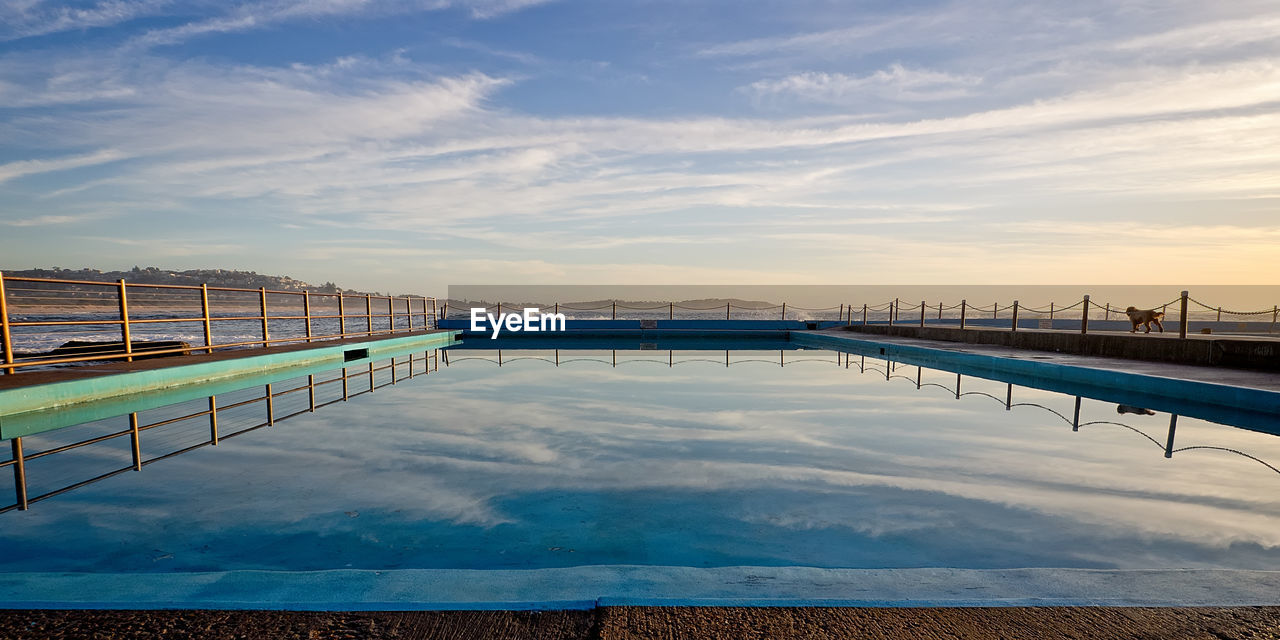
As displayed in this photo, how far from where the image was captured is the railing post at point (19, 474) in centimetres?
302

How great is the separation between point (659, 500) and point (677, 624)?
1.42 m

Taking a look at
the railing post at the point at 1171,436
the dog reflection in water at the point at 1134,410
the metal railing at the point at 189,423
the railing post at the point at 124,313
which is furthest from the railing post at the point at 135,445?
the dog reflection in water at the point at 1134,410

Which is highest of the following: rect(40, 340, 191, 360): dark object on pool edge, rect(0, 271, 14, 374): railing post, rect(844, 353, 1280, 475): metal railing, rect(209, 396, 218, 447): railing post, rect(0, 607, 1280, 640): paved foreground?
rect(0, 271, 14, 374): railing post

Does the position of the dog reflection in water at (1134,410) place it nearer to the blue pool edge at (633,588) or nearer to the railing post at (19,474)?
the blue pool edge at (633,588)

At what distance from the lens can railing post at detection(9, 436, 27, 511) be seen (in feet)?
9.92

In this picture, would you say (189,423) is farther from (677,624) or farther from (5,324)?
(677,624)

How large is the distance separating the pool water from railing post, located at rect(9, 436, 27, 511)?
0.21 ft

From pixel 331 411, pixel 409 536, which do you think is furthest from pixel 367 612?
pixel 331 411

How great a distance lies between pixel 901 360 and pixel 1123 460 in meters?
7.26

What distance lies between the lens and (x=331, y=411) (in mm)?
5496

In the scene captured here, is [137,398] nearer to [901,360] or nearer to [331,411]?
[331,411]

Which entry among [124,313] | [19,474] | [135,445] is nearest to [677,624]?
[19,474]

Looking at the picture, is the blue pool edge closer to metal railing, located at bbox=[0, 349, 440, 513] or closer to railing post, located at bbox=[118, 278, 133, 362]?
metal railing, located at bbox=[0, 349, 440, 513]

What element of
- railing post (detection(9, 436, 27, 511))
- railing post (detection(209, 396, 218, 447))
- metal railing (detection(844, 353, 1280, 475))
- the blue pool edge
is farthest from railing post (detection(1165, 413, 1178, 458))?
railing post (detection(9, 436, 27, 511))
